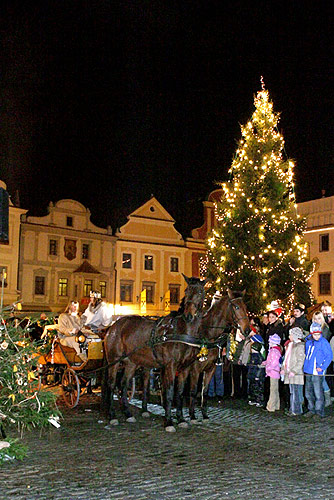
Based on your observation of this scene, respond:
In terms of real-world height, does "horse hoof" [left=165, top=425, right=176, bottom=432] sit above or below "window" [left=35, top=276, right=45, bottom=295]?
below

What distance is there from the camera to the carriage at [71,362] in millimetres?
12086

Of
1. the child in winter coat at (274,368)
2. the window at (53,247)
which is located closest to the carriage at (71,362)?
the child in winter coat at (274,368)

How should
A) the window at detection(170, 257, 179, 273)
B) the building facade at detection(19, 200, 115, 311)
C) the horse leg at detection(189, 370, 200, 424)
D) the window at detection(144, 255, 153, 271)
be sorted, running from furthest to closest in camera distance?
the window at detection(170, 257, 179, 273) → the window at detection(144, 255, 153, 271) → the building facade at detection(19, 200, 115, 311) → the horse leg at detection(189, 370, 200, 424)

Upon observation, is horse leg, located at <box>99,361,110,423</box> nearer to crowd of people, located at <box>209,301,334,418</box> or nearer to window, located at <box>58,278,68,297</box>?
crowd of people, located at <box>209,301,334,418</box>

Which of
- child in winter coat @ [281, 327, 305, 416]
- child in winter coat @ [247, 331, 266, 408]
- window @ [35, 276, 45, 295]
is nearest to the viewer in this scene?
child in winter coat @ [281, 327, 305, 416]

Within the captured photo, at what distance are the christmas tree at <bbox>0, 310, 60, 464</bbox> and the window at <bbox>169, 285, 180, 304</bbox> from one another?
36.4m

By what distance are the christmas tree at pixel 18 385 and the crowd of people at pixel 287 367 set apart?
4912 millimetres

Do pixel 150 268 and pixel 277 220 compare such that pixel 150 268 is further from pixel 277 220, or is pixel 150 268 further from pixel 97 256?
pixel 277 220

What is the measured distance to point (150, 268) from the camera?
44.0m

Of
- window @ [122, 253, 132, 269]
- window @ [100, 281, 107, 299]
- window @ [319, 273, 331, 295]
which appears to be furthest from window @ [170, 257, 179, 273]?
window @ [319, 273, 331, 295]

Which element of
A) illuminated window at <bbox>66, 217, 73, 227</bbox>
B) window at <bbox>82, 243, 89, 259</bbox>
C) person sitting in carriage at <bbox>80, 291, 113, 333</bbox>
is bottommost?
person sitting in carriage at <bbox>80, 291, 113, 333</bbox>

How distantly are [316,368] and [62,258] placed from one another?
1230 inches

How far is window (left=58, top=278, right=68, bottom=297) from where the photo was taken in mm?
40031

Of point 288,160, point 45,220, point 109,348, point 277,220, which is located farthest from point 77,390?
point 45,220
